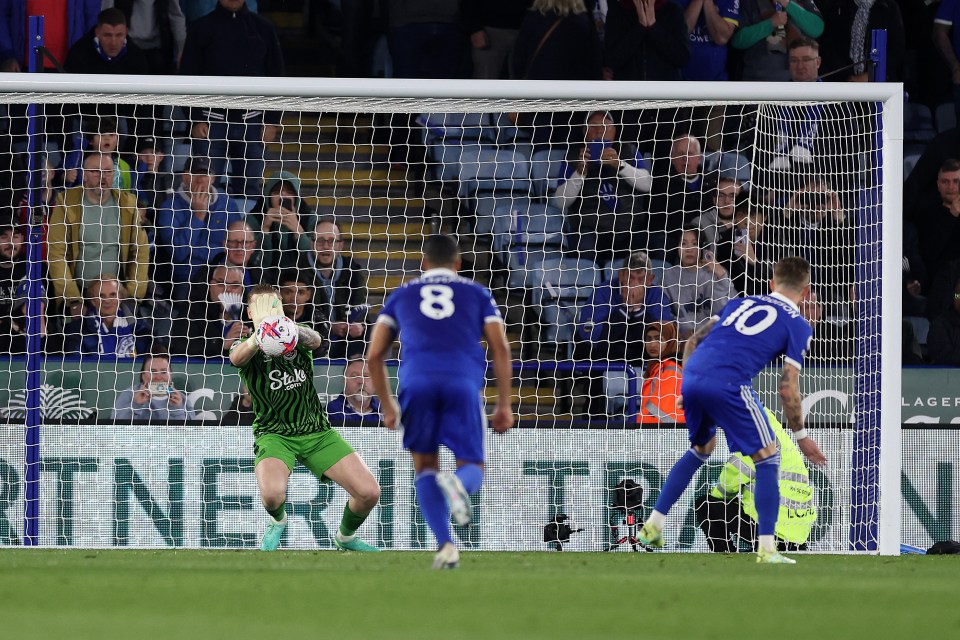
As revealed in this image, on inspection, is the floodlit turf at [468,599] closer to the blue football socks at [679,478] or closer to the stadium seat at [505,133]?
the blue football socks at [679,478]

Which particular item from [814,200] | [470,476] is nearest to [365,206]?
[814,200]

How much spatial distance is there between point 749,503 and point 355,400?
3.02 meters

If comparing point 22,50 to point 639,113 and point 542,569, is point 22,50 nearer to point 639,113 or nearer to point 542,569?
point 639,113

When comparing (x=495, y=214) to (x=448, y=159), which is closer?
(x=495, y=214)

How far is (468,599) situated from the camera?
232 inches

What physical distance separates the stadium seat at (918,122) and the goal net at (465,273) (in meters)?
2.64

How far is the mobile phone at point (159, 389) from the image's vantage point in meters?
11.0

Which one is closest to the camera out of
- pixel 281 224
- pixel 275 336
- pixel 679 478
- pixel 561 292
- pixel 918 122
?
pixel 679 478

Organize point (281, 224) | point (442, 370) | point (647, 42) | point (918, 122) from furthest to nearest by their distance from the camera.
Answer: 1. point (918, 122)
2. point (647, 42)
3. point (281, 224)
4. point (442, 370)

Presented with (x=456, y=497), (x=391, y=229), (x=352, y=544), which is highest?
(x=391, y=229)

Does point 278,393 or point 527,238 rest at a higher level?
point 527,238

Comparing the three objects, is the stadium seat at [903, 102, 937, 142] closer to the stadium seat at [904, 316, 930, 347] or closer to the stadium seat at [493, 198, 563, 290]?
the stadium seat at [904, 316, 930, 347]

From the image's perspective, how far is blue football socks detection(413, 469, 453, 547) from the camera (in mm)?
7348

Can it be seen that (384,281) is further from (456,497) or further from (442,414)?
(456,497)
